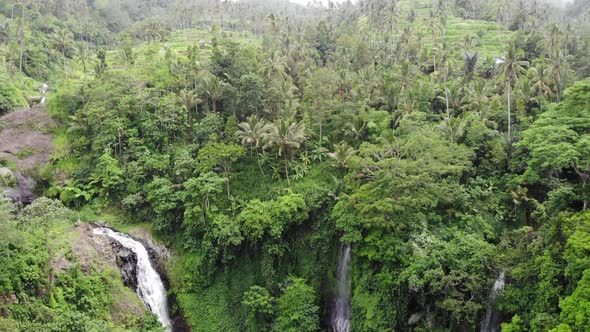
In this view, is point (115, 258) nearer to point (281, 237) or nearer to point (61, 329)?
point (61, 329)

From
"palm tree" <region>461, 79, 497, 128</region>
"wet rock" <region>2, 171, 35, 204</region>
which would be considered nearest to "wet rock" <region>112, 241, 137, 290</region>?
"wet rock" <region>2, 171, 35, 204</region>

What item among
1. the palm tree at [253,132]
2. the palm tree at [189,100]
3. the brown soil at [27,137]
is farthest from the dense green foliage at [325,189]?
the brown soil at [27,137]

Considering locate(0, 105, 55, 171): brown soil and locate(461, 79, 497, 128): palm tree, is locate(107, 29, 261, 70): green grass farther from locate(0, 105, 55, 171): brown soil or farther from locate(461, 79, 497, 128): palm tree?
locate(461, 79, 497, 128): palm tree

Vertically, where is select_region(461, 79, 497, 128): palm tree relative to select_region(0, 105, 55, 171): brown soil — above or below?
above

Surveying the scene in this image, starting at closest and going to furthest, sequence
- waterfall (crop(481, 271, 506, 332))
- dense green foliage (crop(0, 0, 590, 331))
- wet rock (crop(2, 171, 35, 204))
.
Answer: waterfall (crop(481, 271, 506, 332))
dense green foliage (crop(0, 0, 590, 331))
wet rock (crop(2, 171, 35, 204))

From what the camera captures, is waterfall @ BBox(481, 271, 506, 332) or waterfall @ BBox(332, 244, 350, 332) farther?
waterfall @ BBox(332, 244, 350, 332)

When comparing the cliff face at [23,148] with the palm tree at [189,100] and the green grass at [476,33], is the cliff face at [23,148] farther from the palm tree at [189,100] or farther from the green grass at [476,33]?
the green grass at [476,33]

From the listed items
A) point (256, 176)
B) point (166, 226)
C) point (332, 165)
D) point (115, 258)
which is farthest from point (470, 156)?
point (115, 258)
